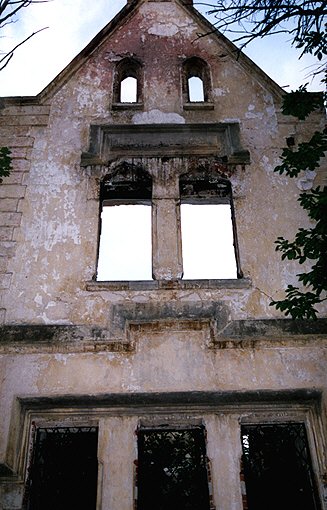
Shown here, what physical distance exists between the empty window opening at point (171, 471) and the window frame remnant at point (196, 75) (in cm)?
513

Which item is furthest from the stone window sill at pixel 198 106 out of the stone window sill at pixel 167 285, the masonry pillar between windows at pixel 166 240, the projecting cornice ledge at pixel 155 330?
the projecting cornice ledge at pixel 155 330

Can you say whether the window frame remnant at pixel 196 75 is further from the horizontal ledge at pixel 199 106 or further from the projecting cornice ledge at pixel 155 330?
the projecting cornice ledge at pixel 155 330

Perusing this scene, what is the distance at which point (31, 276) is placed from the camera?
22.1ft

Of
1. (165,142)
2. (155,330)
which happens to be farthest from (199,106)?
(155,330)

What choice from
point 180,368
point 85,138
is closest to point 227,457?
point 180,368

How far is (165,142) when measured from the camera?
317 inches

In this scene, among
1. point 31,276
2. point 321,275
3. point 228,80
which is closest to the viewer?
point 321,275

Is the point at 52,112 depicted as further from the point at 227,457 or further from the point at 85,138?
the point at 227,457

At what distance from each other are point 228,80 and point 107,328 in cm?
487

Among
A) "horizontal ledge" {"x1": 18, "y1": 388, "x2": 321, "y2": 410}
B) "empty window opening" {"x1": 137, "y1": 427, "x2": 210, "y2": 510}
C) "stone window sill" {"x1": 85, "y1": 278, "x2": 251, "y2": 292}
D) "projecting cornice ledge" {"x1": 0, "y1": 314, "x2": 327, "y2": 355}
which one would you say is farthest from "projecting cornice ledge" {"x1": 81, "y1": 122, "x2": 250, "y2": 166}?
"empty window opening" {"x1": 137, "y1": 427, "x2": 210, "y2": 510}

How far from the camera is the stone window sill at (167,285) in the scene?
6621 mm

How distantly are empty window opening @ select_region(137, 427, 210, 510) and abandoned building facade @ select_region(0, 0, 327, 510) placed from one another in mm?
20

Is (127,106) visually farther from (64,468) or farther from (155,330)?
(64,468)

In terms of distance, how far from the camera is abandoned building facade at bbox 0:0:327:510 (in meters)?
5.82
